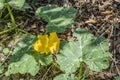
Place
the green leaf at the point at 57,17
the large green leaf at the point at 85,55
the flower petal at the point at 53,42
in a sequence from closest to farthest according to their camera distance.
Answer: the large green leaf at the point at 85,55 < the flower petal at the point at 53,42 < the green leaf at the point at 57,17

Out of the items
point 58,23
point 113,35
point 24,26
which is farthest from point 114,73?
point 24,26

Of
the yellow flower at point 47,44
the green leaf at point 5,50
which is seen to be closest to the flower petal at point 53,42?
the yellow flower at point 47,44

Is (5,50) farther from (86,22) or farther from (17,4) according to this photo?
(86,22)

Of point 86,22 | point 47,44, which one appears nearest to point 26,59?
point 47,44

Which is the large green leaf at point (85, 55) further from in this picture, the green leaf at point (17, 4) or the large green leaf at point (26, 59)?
the green leaf at point (17, 4)

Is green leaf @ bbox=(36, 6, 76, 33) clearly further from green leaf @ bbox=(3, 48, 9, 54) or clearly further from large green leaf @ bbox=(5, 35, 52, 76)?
green leaf @ bbox=(3, 48, 9, 54)

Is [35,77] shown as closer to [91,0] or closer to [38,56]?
[38,56]
